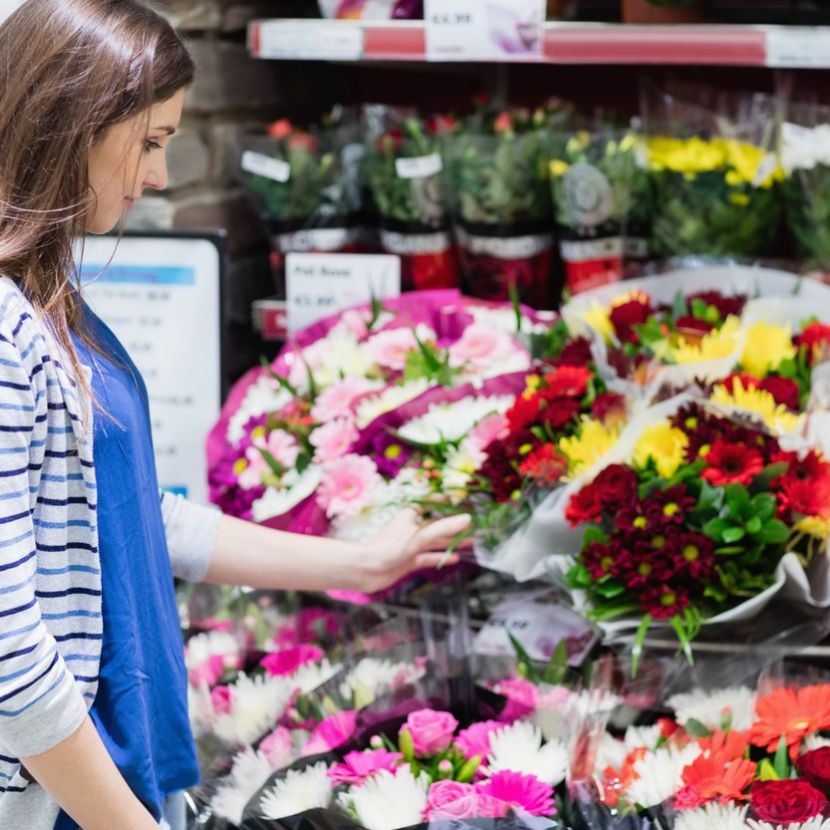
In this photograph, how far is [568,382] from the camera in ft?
5.33

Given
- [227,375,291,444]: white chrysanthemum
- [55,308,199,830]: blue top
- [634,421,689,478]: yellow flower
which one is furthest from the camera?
[227,375,291,444]: white chrysanthemum

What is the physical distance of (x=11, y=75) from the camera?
1021mm

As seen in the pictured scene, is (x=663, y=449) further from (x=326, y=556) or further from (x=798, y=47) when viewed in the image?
(x=798, y=47)

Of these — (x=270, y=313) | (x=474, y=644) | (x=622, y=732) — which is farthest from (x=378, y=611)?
(x=270, y=313)

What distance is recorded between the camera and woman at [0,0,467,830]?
0.95 meters

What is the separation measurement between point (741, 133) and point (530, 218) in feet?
1.16

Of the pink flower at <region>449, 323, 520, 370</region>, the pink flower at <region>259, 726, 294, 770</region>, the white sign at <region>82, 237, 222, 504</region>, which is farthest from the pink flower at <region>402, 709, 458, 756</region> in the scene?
the white sign at <region>82, 237, 222, 504</region>

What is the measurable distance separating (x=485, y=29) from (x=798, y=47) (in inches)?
18.1

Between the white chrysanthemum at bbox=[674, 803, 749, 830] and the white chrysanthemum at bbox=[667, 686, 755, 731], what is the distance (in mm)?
160

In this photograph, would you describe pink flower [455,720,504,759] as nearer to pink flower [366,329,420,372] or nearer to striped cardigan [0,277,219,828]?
striped cardigan [0,277,219,828]

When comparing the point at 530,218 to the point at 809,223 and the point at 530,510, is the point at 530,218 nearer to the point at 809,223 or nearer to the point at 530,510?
the point at 809,223

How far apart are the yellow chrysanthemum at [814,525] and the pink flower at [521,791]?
1.27 ft

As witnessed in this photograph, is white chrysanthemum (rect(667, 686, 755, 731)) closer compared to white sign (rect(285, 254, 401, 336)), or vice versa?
white chrysanthemum (rect(667, 686, 755, 731))

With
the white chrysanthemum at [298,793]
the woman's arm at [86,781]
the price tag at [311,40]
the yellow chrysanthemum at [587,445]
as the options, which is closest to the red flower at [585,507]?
the yellow chrysanthemum at [587,445]
